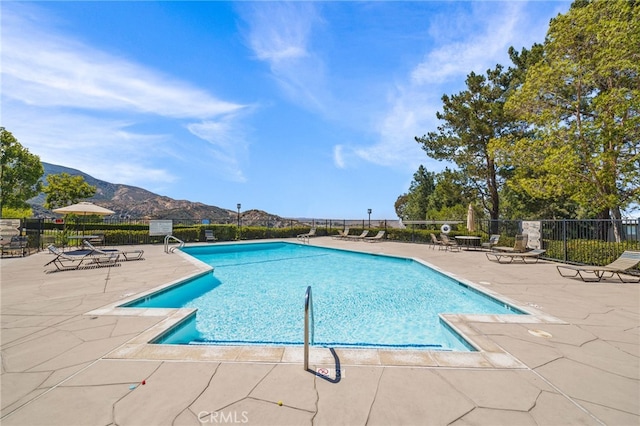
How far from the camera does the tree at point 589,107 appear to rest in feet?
32.1

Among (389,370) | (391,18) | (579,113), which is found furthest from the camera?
(579,113)

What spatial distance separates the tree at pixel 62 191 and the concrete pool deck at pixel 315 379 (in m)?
29.5

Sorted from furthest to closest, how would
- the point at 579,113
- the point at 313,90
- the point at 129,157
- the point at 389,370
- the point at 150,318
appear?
the point at 129,157, the point at 313,90, the point at 579,113, the point at 150,318, the point at 389,370

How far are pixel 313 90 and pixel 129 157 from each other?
15.2 metres

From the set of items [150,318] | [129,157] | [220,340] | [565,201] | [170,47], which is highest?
[170,47]

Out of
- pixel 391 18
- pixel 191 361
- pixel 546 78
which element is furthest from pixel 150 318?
pixel 546 78

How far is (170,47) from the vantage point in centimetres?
897

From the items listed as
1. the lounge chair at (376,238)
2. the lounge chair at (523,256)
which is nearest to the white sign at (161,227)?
the lounge chair at (376,238)

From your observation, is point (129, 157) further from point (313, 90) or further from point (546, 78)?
point (546, 78)

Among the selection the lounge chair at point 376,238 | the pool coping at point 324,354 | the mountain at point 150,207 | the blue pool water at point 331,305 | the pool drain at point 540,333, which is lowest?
the blue pool water at point 331,305

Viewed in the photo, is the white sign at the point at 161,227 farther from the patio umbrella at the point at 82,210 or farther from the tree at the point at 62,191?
the tree at the point at 62,191

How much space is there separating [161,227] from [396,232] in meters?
13.9

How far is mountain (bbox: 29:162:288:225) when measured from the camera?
2729 centimetres

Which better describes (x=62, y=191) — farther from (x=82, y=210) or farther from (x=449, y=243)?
(x=449, y=243)
